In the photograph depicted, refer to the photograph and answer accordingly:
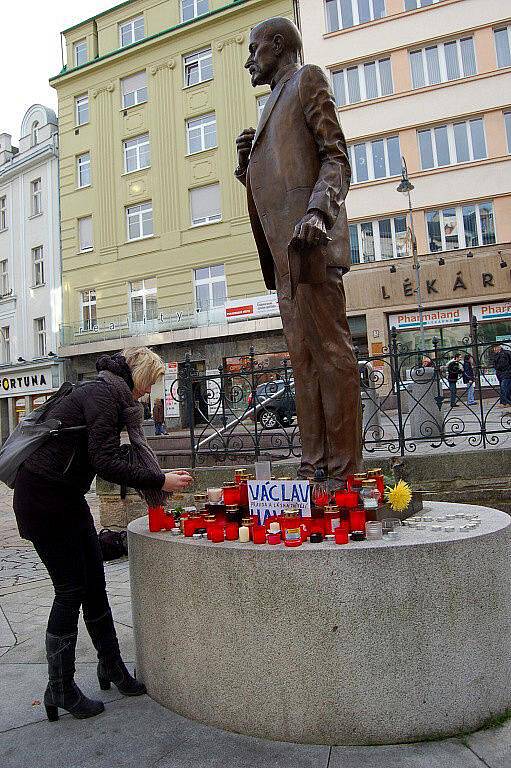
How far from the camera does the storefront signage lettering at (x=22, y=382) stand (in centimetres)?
2891

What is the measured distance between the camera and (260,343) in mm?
23188

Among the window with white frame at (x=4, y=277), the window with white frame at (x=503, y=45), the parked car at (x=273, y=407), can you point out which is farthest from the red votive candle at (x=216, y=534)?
the window with white frame at (x=4, y=277)

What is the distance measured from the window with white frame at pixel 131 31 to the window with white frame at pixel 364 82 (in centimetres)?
969

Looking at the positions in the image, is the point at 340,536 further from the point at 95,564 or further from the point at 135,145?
the point at 135,145

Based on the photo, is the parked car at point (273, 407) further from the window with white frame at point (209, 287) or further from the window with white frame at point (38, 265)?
the window with white frame at point (38, 265)

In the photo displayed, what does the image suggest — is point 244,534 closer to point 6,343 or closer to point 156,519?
point 156,519

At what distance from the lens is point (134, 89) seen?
27.3m

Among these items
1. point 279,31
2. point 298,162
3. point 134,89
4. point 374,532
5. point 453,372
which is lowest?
point 374,532

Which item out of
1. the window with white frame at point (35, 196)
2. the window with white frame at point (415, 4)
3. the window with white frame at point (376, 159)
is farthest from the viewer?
the window with white frame at point (35, 196)

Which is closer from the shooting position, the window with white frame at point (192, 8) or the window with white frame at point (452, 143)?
the window with white frame at point (452, 143)

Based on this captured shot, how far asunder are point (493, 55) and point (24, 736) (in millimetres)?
23658

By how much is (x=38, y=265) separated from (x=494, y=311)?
20.2 metres

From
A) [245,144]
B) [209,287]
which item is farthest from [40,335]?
[245,144]

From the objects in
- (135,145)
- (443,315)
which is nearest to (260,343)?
(443,315)
